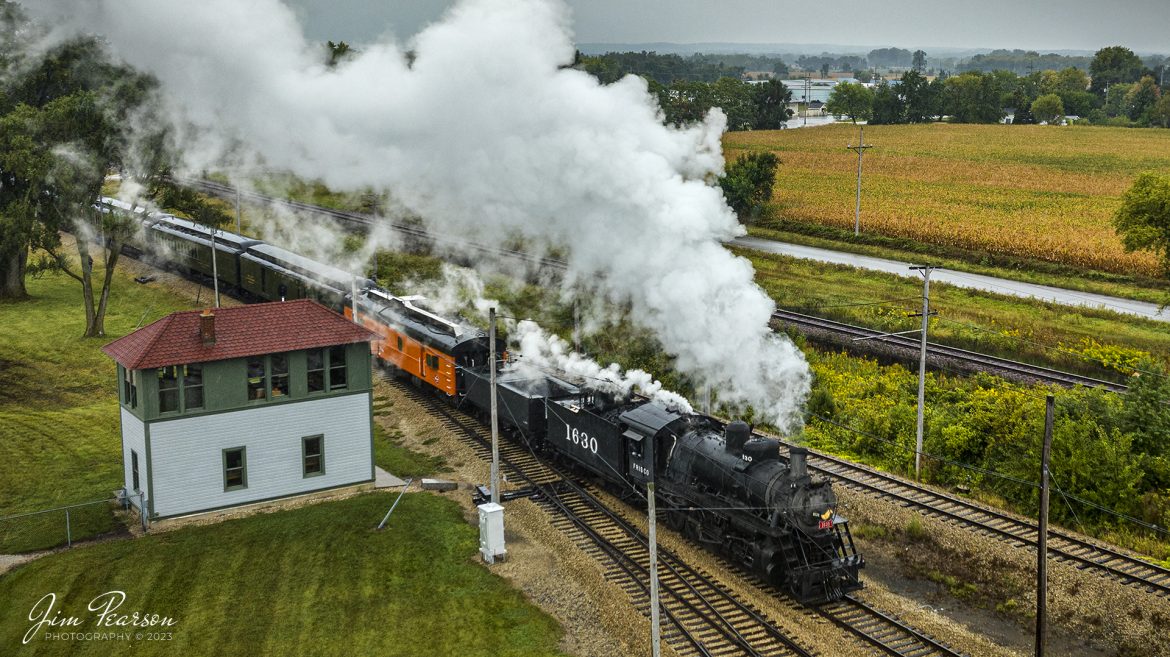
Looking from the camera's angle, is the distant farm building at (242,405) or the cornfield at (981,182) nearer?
the distant farm building at (242,405)

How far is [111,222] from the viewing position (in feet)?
153

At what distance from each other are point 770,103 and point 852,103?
42546mm

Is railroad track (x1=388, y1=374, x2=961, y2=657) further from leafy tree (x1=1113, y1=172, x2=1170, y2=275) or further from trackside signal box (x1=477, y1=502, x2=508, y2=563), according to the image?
leafy tree (x1=1113, y1=172, x2=1170, y2=275)

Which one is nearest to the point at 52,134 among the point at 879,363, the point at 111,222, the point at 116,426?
the point at 111,222

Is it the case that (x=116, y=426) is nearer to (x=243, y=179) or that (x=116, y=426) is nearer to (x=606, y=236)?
(x=606, y=236)

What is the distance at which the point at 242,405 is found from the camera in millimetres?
28641

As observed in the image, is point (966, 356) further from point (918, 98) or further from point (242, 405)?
point (918, 98)

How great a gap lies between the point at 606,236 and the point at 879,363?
1403 centimetres

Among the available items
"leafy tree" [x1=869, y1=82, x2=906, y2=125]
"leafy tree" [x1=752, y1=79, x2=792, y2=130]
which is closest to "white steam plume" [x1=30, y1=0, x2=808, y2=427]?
"leafy tree" [x1=752, y1=79, x2=792, y2=130]

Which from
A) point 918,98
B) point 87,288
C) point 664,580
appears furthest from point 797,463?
point 918,98

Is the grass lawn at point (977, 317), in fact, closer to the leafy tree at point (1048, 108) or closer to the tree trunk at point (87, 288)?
the tree trunk at point (87, 288)

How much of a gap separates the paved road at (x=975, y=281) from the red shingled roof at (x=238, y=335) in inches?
998

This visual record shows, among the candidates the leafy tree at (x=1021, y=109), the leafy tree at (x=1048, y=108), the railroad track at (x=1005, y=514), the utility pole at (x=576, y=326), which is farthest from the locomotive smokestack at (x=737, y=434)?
the leafy tree at (x=1048, y=108)

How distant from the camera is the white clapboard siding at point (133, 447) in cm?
2800
